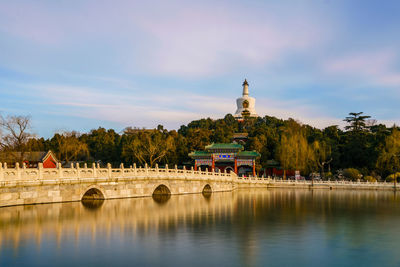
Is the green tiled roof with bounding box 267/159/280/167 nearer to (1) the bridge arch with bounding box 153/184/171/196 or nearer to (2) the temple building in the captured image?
(2) the temple building

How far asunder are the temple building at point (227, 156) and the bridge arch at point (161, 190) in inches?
627

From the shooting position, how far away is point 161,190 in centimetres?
3659

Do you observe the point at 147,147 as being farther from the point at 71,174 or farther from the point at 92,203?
the point at 71,174

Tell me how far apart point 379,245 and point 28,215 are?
18.2 m

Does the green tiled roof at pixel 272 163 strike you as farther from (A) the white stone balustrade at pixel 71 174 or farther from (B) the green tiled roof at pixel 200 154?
(A) the white stone balustrade at pixel 71 174

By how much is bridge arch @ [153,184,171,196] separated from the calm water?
517cm

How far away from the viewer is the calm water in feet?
49.8

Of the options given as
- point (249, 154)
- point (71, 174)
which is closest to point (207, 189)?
point (249, 154)

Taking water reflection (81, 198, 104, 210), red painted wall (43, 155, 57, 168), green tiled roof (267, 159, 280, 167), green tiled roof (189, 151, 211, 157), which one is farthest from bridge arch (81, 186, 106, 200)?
green tiled roof (267, 159, 280, 167)

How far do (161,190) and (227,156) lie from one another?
17.9m

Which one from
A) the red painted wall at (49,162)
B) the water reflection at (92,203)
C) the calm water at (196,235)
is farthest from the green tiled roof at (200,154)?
the water reflection at (92,203)

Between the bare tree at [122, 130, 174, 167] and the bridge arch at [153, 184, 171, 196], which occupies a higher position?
the bare tree at [122, 130, 174, 167]

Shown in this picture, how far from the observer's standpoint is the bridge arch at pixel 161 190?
3591 centimetres

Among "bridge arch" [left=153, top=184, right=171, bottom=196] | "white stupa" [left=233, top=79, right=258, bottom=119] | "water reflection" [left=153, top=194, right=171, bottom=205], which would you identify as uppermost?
"white stupa" [left=233, top=79, right=258, bottom=119]
